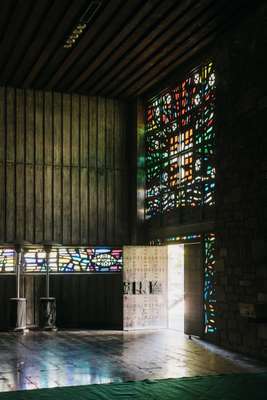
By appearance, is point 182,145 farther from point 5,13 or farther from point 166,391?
point 166,391

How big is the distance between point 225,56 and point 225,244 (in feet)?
10.3

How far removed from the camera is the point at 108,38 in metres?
10.2

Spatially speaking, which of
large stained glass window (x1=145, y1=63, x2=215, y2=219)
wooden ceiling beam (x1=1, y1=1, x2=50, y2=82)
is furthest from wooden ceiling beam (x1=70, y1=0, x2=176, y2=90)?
large stained glass window (x1=145, y1=63, x2=215, y2=219)

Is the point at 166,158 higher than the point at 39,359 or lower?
higher

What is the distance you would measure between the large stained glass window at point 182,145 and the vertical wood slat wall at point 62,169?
0.82 m

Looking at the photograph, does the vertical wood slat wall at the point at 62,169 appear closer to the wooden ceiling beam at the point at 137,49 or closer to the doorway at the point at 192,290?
the wooden ceiling beam at the point at 137,49

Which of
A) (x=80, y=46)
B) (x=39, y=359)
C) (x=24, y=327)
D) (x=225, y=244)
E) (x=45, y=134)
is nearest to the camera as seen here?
(x=39, y=359)

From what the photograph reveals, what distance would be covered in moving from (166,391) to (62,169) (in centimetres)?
716

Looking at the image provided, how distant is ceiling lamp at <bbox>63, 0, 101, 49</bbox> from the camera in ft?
29.4

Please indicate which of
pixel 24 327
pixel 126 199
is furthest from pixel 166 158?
pixel 24 327

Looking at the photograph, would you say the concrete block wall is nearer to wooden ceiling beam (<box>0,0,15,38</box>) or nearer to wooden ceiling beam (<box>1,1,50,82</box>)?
wooden ceiling beam (<box>1,1,50,82</box>)

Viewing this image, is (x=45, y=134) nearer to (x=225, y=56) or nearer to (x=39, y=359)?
(x=225, y=56)

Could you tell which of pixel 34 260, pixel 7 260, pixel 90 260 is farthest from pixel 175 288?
pixel 7 260

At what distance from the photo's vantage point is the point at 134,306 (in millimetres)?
12305
